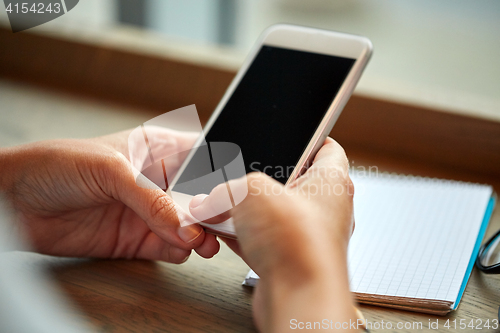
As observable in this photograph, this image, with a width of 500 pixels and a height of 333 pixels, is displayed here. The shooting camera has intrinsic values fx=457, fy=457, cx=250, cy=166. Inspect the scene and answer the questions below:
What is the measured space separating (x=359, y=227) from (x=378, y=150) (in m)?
0.22

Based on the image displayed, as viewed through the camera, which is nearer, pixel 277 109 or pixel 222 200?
pixel 222 200

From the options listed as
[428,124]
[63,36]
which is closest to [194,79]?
[63,36]

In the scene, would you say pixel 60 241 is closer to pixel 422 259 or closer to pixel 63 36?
pixel 422 259

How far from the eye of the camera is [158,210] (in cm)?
39

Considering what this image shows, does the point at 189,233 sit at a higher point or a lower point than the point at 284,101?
lower

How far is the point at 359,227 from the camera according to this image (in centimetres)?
48

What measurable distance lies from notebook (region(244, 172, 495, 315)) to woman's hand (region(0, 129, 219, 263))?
9 centimetres

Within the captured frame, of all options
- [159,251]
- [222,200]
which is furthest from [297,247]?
[159,251]

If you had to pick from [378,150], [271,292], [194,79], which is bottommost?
[271,292]

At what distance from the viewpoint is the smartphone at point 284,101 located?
45 cm

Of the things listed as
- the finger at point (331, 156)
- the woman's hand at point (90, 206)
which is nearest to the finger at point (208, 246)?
the woman's hand at point (90, 206)

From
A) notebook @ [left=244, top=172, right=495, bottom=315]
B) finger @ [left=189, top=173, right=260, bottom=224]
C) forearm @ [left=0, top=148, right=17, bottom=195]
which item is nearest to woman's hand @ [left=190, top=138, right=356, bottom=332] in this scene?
finger @ [left=189, top=173, right=260, bottom=224]

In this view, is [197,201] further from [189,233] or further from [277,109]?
[277,109]

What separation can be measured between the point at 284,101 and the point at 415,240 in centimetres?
20
